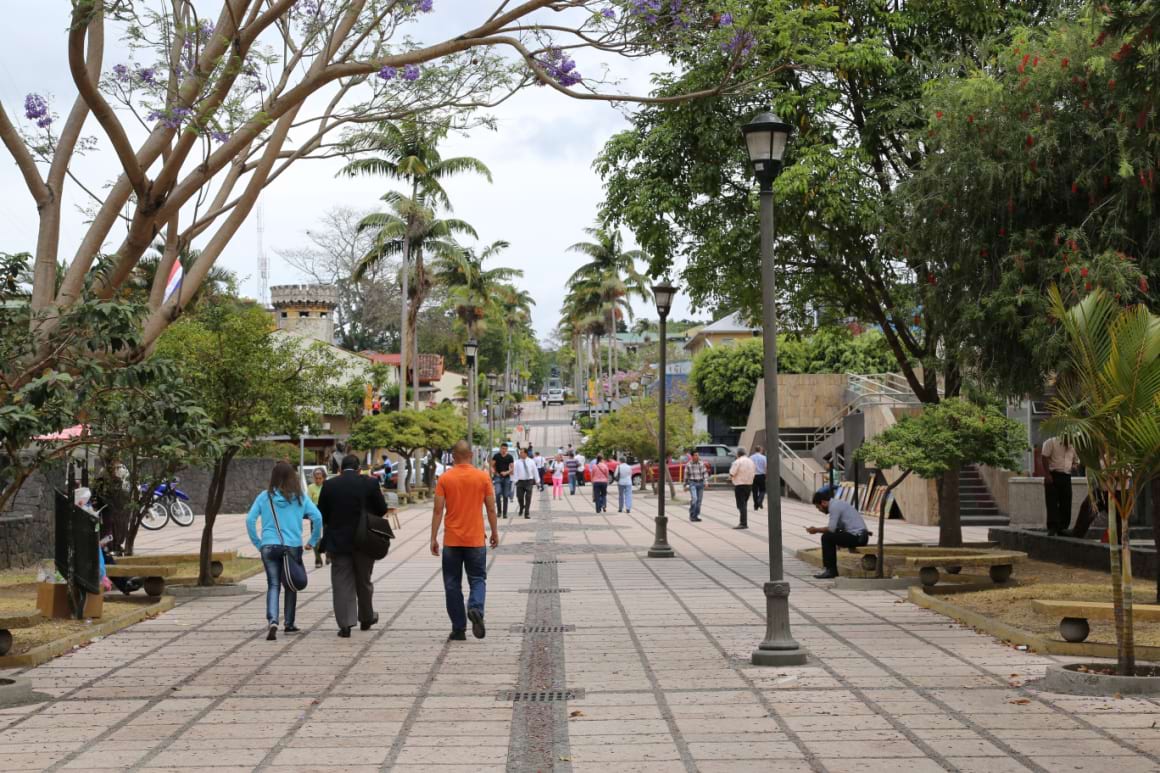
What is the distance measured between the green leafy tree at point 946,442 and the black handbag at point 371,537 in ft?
20.6

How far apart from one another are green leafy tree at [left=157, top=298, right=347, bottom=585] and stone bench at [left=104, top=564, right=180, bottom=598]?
55cm

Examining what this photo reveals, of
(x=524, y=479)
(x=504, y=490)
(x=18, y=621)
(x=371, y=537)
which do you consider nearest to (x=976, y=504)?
(x=524, y=479)

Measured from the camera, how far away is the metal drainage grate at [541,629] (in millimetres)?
11909

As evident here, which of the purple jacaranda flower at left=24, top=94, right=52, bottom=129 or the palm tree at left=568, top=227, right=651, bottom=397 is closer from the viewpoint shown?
the purple jacaranda flower at left=24, top=94, right=52, bottom=129

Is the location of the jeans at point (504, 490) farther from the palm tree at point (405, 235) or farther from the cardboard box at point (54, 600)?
the cardboard box at point (54, 600)

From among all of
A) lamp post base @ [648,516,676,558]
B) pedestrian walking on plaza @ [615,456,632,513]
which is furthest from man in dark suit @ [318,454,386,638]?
pedestrian walking on plaza @ [615,456,632,513]

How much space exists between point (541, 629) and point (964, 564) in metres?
5.12

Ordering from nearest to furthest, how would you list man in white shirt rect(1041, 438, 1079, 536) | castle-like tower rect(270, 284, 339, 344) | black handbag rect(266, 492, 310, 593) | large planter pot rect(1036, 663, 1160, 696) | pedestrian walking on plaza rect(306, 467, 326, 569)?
large planter pot rect(1036, 663, 1160, 696), black handbag rect(266, 492, 310, 593), pedestrian walking on plaza rect(306, 467, 326, 569), man in white shirt rect(1041, 438, 1079, 536), castle-like tower rect(270, 284, 339, 344)

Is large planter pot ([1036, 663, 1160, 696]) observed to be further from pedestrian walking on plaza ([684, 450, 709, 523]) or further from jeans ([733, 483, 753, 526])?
pedestrian walking on plaza ([684, 450, 709, 523])

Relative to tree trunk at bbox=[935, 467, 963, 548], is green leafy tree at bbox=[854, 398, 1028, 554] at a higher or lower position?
higher

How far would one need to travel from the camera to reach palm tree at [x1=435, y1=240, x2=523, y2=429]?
160 feet

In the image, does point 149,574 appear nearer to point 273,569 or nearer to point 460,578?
point 273,569

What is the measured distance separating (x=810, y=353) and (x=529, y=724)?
52.0 m

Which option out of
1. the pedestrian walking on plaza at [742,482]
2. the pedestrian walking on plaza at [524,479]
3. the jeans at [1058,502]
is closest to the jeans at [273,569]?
the jeans at [1058,502]
